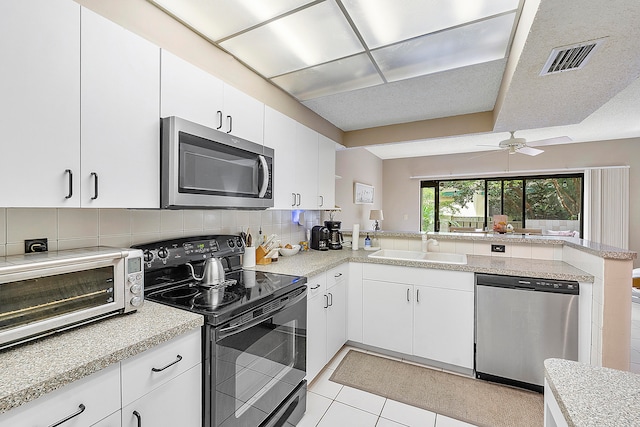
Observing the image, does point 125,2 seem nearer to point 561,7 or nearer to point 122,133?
point 122,133

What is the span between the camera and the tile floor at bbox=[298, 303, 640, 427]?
182 cm

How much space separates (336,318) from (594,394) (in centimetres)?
192

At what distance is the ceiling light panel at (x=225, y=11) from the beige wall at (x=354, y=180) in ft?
9.88

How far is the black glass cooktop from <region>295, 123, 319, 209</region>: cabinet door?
0.81 m

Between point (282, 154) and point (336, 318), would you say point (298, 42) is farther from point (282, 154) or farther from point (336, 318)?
point (336, 318)

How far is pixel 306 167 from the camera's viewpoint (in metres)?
2.61

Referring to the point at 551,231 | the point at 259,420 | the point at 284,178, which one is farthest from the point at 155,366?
the point at 551,231

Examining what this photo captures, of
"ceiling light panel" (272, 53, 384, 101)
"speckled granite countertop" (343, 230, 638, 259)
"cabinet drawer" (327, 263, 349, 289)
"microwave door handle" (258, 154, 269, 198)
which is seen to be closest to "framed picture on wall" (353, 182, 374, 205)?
"speckled granite countertop" (343, 230, 638, 259)

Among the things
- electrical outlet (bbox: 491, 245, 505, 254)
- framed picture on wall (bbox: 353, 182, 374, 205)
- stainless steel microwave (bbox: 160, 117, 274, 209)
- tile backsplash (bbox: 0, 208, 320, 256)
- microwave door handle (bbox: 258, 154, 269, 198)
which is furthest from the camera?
framed picture on wall (bbox: 353, 182, 374, 205)

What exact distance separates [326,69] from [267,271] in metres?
1.52

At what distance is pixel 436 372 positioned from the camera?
2361 mm

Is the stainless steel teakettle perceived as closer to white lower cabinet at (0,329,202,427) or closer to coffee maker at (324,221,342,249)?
white lower cabinet at (0,329,202,427)

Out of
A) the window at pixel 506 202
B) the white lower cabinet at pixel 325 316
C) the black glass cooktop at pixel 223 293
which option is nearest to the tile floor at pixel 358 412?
the white lower cabinet at pixel 325 316

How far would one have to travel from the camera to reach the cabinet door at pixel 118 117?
1129 millimetres
